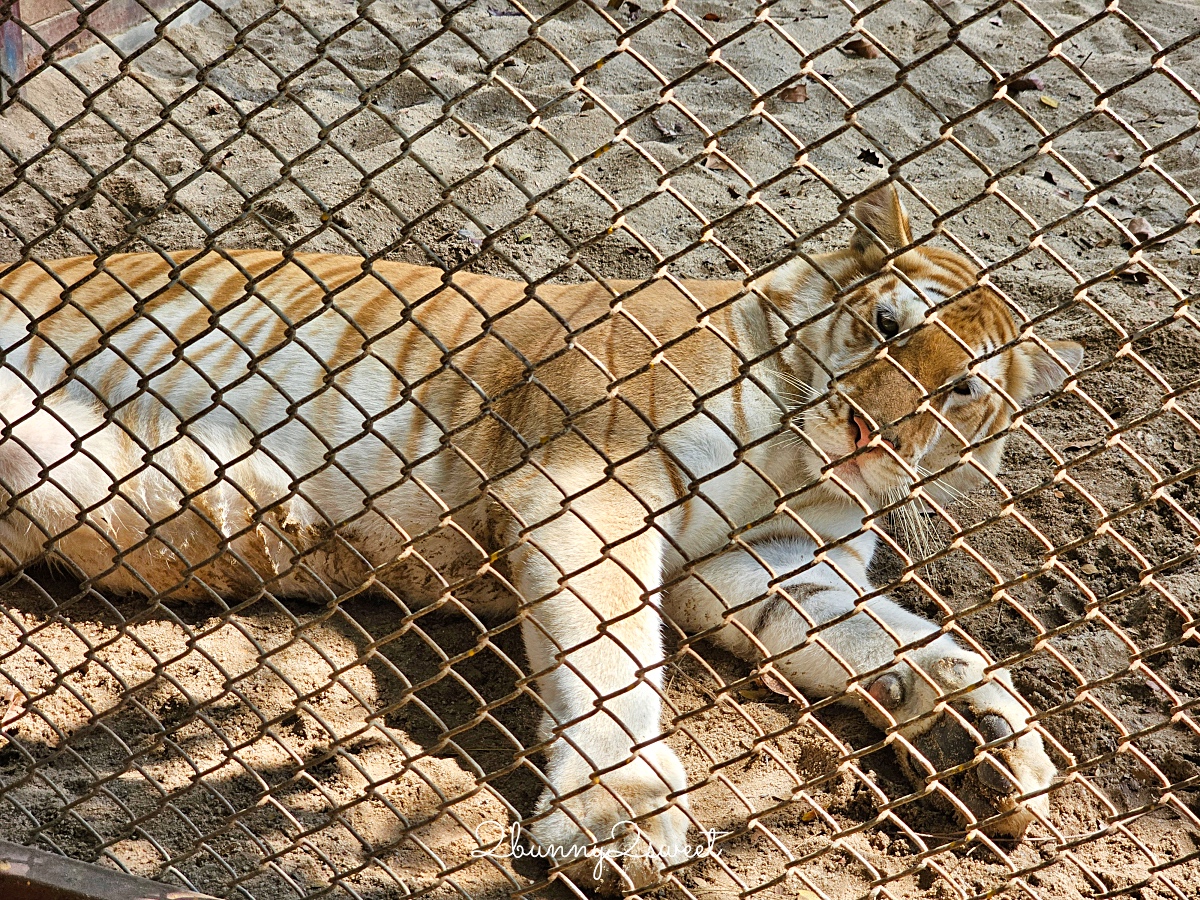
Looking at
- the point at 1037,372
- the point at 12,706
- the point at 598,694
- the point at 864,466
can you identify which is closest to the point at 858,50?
the point at 1037,372

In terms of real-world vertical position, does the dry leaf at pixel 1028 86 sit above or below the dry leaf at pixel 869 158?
above

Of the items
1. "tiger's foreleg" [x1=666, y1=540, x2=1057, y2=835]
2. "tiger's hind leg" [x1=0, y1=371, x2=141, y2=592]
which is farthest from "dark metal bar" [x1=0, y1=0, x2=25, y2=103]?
"tiger's foreleg" [x1=666, y1=540, x2=1057, y2=835]

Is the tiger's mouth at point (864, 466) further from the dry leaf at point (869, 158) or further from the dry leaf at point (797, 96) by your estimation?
the dry leaf at point (797, 96)

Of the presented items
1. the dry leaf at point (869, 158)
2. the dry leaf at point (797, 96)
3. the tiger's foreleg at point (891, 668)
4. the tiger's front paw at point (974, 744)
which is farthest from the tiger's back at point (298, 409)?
the dry leaf at point (797, 96)

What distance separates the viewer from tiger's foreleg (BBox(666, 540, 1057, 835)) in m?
2.14

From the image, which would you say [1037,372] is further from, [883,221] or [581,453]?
[581,453]

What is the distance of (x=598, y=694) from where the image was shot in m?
1.81

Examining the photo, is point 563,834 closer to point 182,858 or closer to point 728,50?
point 182,858

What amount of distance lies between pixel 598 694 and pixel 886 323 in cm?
136

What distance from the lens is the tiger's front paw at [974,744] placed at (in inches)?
83.7

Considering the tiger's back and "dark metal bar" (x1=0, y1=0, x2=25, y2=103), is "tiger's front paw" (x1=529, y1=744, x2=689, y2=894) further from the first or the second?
"dark metal bar" (x1=0, y1=0, x2=25, y2=103)

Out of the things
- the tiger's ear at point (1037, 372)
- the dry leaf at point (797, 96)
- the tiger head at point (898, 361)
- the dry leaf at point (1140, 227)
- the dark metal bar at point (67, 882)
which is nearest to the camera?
the dark metal bar at point (67, 882)

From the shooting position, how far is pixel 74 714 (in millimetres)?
2330

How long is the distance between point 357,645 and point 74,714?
64 centimetres
